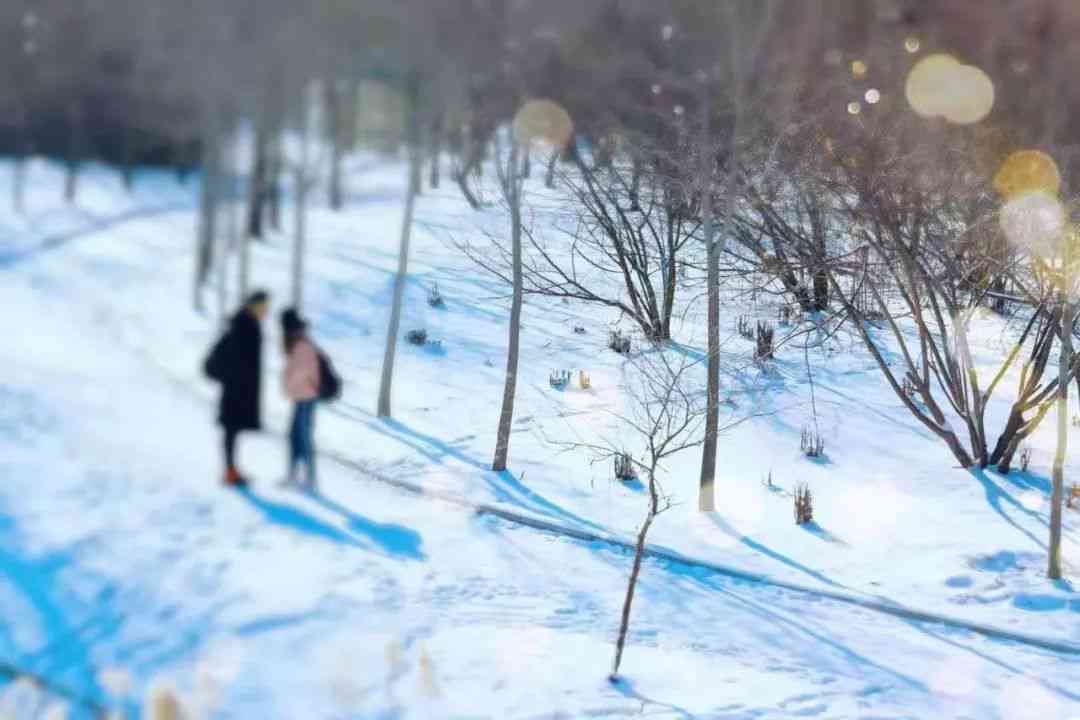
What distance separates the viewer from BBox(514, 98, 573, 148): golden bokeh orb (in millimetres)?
3344

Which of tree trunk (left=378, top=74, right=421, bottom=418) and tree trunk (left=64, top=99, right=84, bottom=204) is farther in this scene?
tree trunk (left=378, top=74, right=421, bottom=418)

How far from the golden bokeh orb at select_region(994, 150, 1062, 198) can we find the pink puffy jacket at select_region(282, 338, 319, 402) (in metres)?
7.81

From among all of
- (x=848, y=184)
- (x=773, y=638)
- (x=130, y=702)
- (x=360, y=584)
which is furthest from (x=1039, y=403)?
(x=130, y=702)

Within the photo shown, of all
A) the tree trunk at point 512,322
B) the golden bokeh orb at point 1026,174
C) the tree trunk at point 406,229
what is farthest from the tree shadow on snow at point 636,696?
the golden bokeh orb at point 1026,174

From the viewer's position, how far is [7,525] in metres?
1.66

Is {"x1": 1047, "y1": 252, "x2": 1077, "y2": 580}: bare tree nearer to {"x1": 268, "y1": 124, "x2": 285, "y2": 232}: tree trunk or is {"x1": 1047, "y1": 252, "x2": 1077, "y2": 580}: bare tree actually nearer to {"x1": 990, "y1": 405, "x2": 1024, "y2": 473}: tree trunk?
{"x1": 990, "y1": 405, "x2": 1024, "y2": 473}: tree trunk

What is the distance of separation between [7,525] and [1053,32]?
922 cm

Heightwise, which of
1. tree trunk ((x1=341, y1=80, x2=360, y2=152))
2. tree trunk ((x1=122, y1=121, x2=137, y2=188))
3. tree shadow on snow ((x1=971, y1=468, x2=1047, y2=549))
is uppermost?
tree trunk ((x1=341, y1=80, x2=360, y2=152))

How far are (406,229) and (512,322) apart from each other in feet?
11.5

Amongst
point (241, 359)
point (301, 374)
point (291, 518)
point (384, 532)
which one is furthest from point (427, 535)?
point (241, 359)

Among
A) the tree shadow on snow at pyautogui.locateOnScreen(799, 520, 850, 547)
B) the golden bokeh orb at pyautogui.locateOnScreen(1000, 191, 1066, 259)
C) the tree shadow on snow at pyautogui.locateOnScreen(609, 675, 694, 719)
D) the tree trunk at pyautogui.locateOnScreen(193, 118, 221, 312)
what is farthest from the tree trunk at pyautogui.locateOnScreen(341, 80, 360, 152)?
the golden bokeh orb at pyautogui.locateOnScreen(1000, 191, 1066, 259)

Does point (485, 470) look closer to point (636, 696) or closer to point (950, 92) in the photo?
point (636, 696)

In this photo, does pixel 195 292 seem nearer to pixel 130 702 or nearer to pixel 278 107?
pixel 278 107

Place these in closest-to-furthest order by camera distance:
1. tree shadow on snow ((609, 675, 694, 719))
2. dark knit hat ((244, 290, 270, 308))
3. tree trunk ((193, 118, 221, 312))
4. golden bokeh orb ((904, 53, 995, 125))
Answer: dark knit hat ((244, 290, 270, 308))
tree trunk ((193, 118, 221, 312))
tree shadow on snow ((609, 675, 694, 719))
golden bokeh orb ((904, 53, 995, 125))
